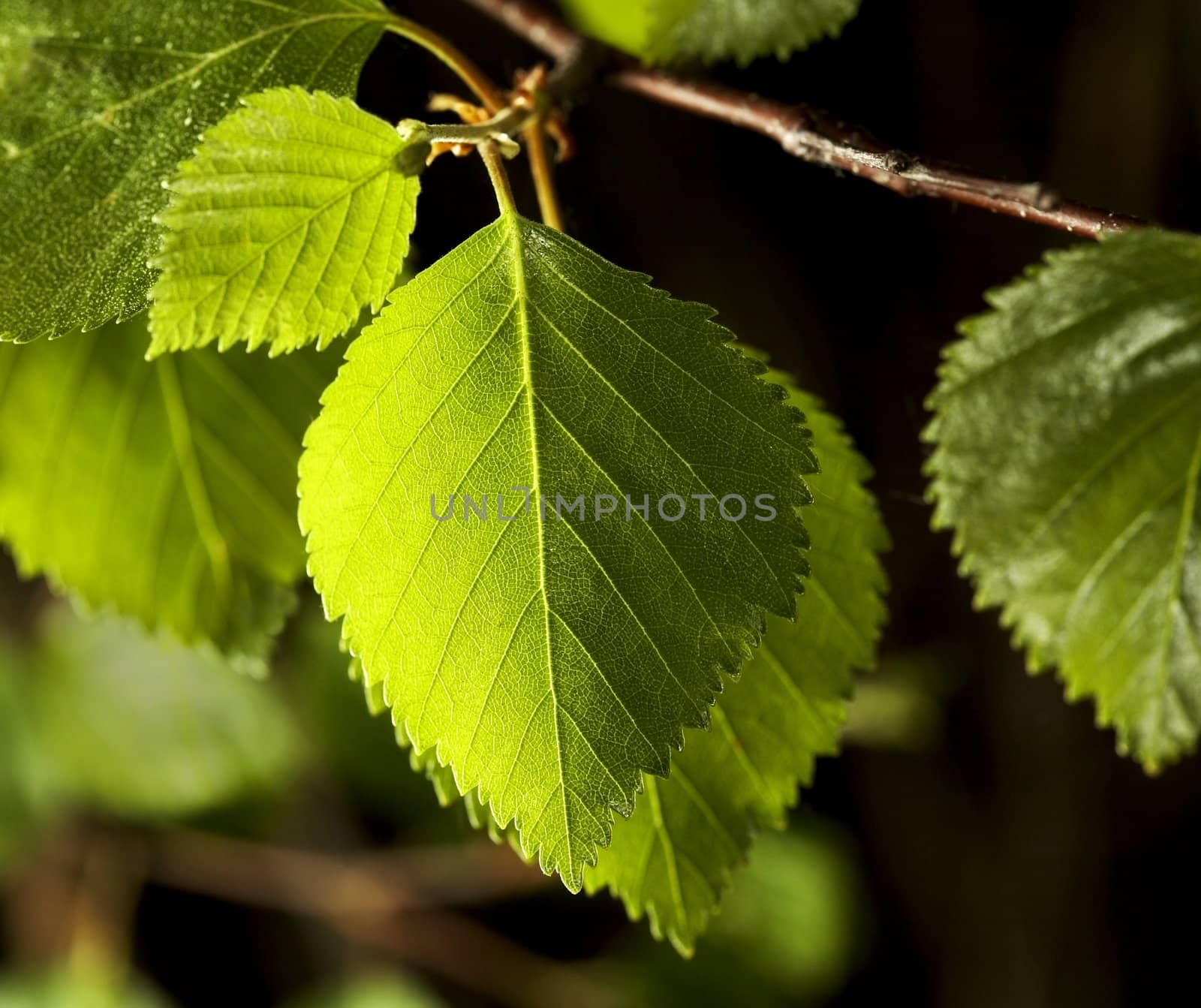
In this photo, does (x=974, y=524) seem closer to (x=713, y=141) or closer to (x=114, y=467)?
(x=114, y=467)

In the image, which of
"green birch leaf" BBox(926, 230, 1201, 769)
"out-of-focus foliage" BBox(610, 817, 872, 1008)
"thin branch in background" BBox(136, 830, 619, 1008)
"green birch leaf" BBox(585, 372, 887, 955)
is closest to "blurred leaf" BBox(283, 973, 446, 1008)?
"thin branch in background" BBox(136, 830, 619, 1008)


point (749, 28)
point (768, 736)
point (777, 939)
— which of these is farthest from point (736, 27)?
point (777, 939)

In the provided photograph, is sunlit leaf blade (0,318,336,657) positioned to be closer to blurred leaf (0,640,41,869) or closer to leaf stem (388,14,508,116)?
leaf stem (388,14,508,116)

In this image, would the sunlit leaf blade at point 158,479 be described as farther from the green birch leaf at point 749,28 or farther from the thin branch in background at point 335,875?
the thin branch in background at point 335,875

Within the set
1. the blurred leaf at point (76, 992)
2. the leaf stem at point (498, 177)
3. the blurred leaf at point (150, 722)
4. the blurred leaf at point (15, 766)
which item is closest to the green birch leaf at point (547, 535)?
the leaf stem at point (498, 177)

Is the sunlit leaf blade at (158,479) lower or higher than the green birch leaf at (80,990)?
higher
